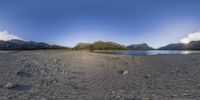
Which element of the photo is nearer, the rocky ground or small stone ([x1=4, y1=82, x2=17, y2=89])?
the rocky ground

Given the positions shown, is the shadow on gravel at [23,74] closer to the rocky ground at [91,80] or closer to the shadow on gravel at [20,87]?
the rocky ground at [91,80]

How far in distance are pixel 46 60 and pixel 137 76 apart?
23.1ft

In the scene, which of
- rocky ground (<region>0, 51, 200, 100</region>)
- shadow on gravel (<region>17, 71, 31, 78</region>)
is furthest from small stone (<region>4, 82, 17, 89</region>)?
shadow on gravel (<region>17, 71, 31, 78</region>)

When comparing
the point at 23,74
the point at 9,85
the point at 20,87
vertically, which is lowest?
the point at 20,87

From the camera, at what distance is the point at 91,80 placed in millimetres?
14812

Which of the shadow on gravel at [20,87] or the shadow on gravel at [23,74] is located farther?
the shadow on gravel at [23,74]

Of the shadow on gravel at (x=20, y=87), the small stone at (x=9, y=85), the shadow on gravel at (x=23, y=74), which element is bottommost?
the shadow on gravel at (x=20, y=87)

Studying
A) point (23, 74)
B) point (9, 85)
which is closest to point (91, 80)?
point (23, 74)

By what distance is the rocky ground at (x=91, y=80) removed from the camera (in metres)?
11.1

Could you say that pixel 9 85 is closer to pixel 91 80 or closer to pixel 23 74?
pixel 23 74

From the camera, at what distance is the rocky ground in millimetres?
11125

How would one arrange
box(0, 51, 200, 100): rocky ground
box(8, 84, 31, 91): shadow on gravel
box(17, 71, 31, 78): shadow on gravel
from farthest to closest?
1. box(17, 71, 31, 78): shadow on gravel
2. box(8, 84, 31, 91): shadow on gravel
3. box(0, 51, 200, 100): rocky ground

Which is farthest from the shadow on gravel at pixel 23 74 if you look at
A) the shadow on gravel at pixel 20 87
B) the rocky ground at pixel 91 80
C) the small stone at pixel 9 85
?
the small stone at pixel 9 85

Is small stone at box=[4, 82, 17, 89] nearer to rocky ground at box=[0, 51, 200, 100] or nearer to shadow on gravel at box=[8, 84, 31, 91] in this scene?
rocky ground at box=[0, 51, 200, 100]
